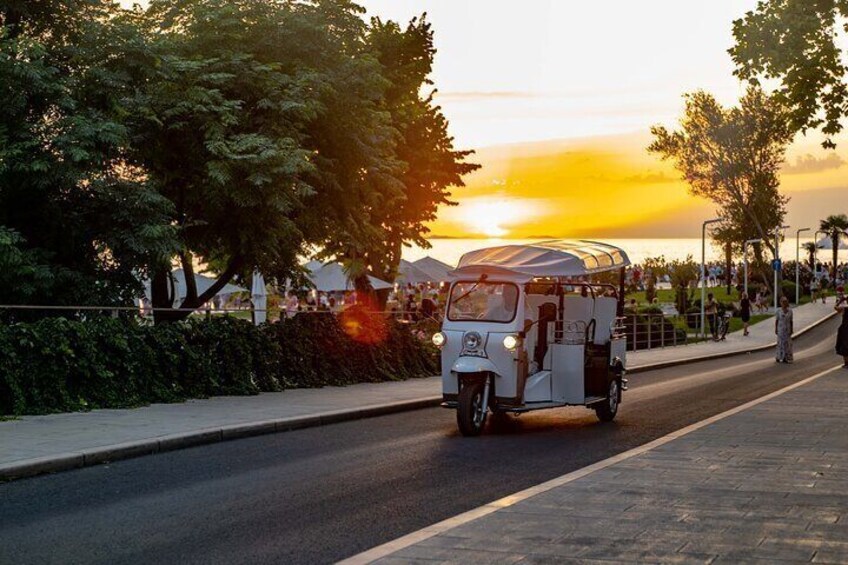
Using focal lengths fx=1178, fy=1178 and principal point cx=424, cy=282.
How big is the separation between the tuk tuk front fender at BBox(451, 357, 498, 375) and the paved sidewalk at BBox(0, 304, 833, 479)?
2452mm

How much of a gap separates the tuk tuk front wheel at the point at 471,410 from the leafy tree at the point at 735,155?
272 feet

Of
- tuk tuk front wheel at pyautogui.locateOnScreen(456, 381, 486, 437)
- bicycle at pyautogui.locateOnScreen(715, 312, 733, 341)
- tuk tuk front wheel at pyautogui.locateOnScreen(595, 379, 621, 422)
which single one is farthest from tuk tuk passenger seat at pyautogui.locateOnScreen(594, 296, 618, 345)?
bicycle at pyautogui.locateOnScreen(715, 312, 733, 341)

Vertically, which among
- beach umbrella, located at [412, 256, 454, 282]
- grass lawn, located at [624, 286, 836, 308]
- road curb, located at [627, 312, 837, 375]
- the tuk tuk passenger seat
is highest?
beach umbrella, located at [412, 256, 454, 282]

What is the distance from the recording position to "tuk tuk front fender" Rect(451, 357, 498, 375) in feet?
50.5

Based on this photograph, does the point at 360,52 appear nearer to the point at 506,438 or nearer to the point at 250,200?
the point at 250,200

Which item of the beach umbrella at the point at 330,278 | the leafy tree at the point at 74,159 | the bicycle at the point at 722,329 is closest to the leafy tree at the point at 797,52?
the leafy tree at the point at 74,159

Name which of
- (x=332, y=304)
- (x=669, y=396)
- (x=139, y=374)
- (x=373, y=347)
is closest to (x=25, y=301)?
(x=139, y=374)

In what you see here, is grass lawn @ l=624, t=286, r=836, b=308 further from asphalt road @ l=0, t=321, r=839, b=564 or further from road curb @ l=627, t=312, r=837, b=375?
Result: asphalt road @ l=0, t=321, r=839, b=564

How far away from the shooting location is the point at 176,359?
18500 millimetres

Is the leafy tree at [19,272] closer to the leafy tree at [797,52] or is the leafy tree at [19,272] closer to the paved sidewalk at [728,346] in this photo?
the leafy tree at [797,52]

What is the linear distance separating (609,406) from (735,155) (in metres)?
82.5

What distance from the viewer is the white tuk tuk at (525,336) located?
51.3 feet

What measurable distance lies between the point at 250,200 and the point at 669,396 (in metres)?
9.20

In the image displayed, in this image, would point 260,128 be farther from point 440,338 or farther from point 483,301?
point 440,338
